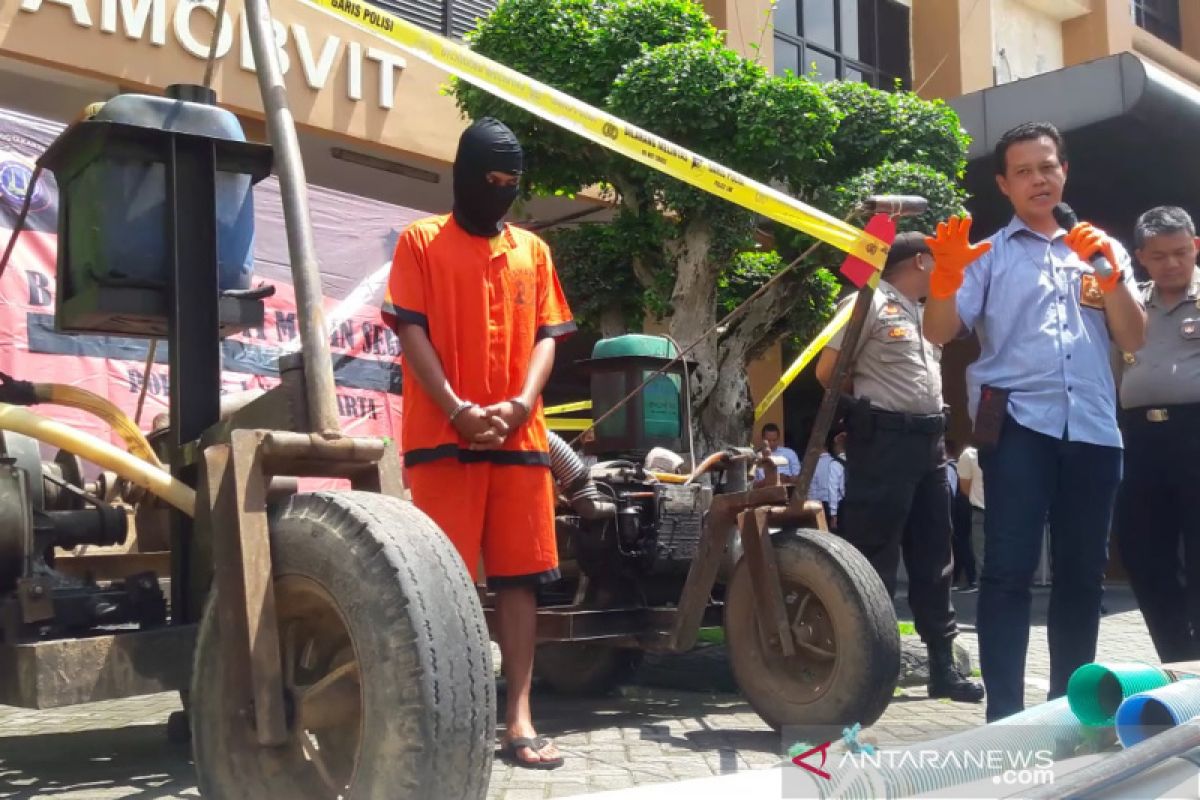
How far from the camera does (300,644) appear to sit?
2203 millimetres

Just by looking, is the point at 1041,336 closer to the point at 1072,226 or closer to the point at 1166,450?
the point at 1072,226

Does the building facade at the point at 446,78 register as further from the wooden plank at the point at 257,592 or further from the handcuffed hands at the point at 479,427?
the wooden plank at the point at 257,592

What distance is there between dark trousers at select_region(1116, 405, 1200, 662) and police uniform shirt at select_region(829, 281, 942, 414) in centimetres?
80

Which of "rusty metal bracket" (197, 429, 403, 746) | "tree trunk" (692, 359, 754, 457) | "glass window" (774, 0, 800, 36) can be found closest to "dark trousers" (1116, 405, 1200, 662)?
"rusty metal bracket" (197, 429, 403, 746)

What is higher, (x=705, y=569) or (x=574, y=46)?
(x=574, y=46)

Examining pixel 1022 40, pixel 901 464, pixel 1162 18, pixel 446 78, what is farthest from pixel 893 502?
pixel 1162 18

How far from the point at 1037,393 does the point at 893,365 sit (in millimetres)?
1261

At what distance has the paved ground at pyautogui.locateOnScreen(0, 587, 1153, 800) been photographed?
3.31 m

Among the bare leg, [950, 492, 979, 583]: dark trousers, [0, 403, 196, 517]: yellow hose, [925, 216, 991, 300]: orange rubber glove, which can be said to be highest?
[925, 216, 991, 300]: orange rubber glove

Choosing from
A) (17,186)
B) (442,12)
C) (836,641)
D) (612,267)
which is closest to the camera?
(836,641)

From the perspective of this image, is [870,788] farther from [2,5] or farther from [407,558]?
[2,5]

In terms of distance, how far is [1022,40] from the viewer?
19.1m

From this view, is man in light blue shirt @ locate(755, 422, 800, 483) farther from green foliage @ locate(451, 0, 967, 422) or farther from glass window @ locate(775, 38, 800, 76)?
glass window @ locate(775, 38, 800, 76)

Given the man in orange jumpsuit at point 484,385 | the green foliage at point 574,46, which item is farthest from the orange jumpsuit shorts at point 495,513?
the green foliage at point 574,46
